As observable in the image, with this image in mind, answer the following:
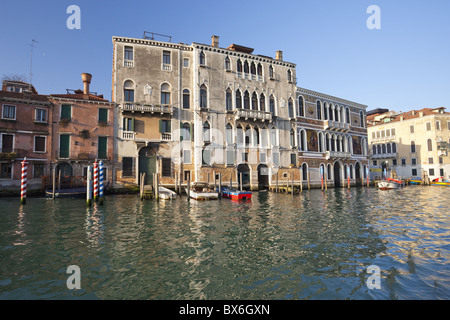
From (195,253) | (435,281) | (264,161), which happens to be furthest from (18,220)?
(264,161)

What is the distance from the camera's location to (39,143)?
19.2 m

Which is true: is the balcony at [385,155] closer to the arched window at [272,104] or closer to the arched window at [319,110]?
the arched window at [319,110]

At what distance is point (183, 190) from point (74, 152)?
9392 millimetres

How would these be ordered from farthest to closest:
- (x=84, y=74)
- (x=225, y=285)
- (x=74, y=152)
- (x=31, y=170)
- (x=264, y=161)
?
(x=264, y=161) → (x=84, y=74) → (x=74, y=152) → (x=31, y=170) → (x=225, y=285)

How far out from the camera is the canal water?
4.06 metres

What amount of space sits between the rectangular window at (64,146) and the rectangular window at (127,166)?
14.0 ft

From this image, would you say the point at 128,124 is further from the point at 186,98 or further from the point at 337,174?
the point at 337,174

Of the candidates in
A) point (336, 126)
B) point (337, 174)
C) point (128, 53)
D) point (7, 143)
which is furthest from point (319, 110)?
point (7, 143)

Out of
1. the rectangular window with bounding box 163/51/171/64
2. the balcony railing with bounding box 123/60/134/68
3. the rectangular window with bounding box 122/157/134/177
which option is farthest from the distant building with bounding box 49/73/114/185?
the rectangular window with bounding box 163/51/171/64

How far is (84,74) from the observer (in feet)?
70.8

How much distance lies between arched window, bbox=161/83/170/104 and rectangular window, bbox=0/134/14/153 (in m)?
11.8

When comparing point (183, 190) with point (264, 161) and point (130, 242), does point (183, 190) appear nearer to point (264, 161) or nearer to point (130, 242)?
point (264, 161)

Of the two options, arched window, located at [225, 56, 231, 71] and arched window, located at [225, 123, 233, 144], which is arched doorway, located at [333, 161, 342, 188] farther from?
arched window, located at [225, 56, 231, 71]

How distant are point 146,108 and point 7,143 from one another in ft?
34.5
